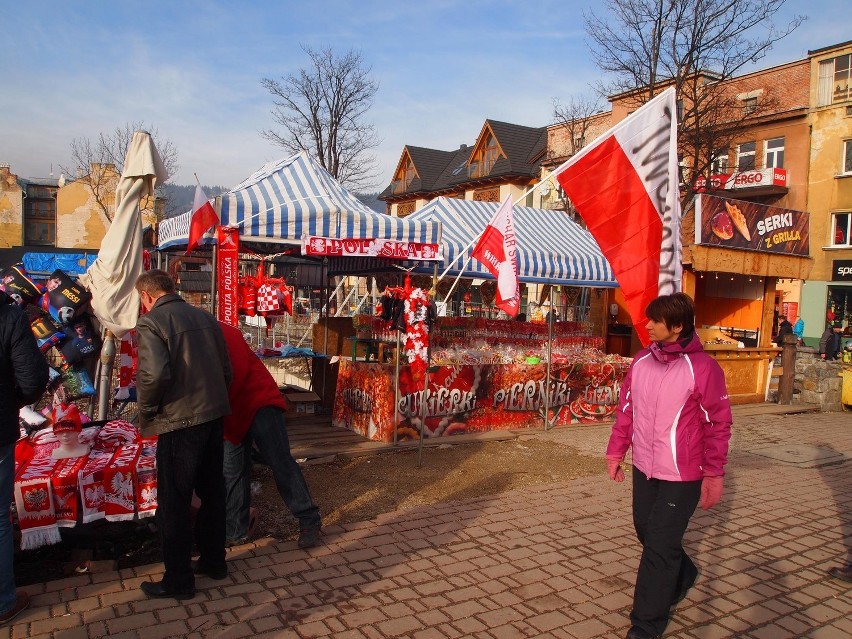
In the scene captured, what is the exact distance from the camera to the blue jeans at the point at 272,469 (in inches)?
183

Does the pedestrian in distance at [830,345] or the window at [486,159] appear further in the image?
the window at [486,159]

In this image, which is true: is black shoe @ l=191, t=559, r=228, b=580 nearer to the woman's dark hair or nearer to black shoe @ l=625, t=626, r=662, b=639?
black shoe @ l=625, t=626, r=662, b=639

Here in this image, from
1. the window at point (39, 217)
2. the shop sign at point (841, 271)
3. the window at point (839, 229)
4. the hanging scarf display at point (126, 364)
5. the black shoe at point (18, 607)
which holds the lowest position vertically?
the black shoe at point (18, 607)

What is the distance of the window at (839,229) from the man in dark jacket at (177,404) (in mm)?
33196

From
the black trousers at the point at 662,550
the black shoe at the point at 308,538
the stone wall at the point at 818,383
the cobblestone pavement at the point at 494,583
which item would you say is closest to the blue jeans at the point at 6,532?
the cobblestone pavement at the point at 494,583

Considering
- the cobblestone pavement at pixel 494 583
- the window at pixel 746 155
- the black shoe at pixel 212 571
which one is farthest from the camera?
the window at pixel 746 155

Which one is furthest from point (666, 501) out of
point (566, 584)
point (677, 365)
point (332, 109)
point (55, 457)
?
point (332, 109)

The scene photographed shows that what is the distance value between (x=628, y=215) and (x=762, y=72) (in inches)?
1305

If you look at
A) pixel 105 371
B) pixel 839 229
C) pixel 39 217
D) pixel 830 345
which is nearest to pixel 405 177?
pixel 839 229

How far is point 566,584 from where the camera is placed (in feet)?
14.3

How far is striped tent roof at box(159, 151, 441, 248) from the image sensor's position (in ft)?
23.8

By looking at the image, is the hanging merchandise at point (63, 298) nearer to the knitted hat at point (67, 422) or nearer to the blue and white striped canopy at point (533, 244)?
the knitted hat at point (67, 422)

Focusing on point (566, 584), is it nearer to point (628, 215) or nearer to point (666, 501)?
point (666, 501)

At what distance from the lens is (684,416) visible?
3451 mm
